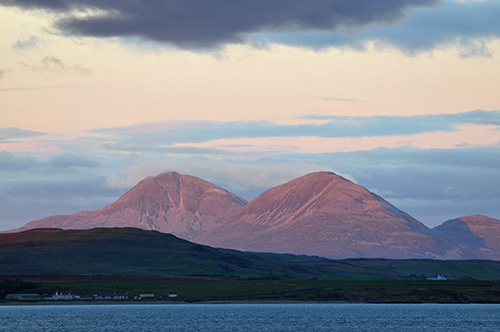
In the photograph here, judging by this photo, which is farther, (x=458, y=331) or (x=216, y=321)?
(x=216, y=321)

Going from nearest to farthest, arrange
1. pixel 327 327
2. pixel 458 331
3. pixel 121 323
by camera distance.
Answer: pixel 458 331 < pixel 327 327 < pixel 121 323

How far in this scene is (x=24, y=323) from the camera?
185375 millimetres

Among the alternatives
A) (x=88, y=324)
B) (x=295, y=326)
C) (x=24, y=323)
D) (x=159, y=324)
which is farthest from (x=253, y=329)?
(x=24, y=323)

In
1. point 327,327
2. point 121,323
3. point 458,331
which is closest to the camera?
point 458,331

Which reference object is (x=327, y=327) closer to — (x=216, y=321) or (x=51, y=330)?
(x=216, y=321)

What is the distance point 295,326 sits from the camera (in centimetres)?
17750

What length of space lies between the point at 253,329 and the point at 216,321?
2817 cm

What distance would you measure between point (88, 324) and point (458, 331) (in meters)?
85.8

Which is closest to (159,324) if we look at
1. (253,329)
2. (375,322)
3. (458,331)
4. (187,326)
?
(187,326)

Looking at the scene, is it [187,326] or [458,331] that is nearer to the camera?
[458,331]

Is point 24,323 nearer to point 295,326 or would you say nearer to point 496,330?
point 295,326

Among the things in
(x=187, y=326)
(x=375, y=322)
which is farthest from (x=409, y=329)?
(x=187, y=326)

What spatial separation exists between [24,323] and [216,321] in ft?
153

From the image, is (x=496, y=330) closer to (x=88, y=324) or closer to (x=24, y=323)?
(x=88, y=324)
